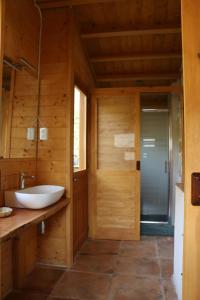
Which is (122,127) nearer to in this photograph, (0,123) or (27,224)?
(0,123)

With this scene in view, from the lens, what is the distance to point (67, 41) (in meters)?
2.88

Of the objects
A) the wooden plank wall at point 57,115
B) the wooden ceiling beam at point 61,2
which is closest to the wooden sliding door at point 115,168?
the wooden plank wall at point 57,115

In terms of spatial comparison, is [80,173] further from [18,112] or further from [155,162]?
[155,162]

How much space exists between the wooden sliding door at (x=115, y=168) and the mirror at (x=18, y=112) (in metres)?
1.19

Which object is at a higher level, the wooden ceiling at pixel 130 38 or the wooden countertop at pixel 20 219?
the wooden ceiling at pixel 130 38

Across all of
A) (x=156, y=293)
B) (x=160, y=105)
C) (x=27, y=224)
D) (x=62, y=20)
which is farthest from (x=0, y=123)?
(x=160, y=105)

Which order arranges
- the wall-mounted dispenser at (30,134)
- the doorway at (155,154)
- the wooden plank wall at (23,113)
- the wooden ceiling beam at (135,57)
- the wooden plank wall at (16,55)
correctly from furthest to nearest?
the doorway at (155,154) < the wooden ceiling beam at (135,57) < the wall-mounted dispenser at (30,134) < the wooden plank wall at (23,113) < the wooden plank wall at (16,55)

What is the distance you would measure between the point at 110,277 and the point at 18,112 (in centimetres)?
192

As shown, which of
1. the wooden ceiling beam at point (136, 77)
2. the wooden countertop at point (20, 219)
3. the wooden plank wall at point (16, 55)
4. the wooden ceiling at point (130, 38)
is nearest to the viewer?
the wooden countertop at point (20, 219)

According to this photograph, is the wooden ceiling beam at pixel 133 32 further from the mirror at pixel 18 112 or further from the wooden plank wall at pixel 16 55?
the mirror at pixel 18 112

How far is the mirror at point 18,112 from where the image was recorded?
2.30 meters

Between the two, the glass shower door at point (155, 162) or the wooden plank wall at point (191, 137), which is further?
the glass shower door at point (155, 162)

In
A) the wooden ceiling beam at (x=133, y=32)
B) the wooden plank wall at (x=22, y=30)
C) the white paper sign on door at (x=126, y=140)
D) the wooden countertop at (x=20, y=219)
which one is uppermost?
the wooden ceiling beam at (x=133, y=32)

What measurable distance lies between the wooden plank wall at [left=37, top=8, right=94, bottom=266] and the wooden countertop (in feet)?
1.69
